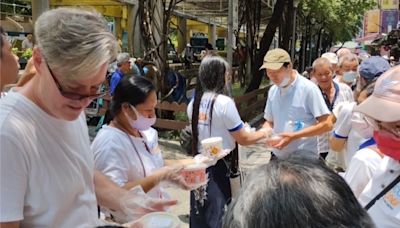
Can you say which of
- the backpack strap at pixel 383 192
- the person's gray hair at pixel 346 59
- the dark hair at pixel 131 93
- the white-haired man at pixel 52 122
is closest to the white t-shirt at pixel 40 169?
the white-haired man at pixel 52 122

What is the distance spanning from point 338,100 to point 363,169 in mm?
3645

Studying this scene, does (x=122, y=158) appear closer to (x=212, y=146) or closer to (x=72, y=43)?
(x=212, y=146)

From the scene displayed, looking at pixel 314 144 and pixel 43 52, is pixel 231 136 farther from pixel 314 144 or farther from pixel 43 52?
pixel 43 52

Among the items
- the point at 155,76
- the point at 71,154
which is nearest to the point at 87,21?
the point at 71,154

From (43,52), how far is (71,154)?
0.44 m

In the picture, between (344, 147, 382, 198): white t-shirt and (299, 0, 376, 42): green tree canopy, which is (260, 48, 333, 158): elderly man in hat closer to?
(344, 147, 382, 198): white t-shirt

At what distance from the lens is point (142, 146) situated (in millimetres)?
2916

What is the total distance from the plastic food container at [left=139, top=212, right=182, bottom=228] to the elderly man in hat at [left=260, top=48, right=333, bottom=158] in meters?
2.39

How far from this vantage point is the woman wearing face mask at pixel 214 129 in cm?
405

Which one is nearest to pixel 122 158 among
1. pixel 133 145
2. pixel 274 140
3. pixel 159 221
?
pixel 133 145

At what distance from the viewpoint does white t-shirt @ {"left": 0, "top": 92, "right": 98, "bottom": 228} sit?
1.68 metres

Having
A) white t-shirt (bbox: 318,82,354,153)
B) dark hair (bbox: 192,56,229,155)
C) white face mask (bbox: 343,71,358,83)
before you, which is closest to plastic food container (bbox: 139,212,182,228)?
dark hair (bbox: 192,56,229,155)

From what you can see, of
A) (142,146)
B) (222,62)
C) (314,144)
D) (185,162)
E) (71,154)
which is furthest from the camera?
(314,144)

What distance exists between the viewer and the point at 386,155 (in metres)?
2.17
